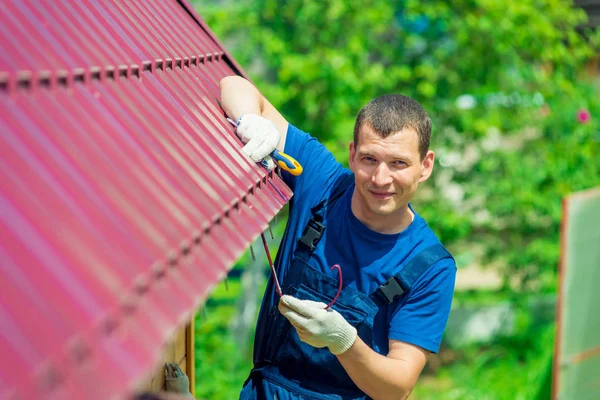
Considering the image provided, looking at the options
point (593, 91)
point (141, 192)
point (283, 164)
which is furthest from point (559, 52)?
point (141, 192)

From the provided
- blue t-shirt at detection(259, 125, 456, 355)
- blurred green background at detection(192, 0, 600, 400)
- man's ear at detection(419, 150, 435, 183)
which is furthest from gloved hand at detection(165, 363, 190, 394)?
blurred green background at detection(192, 0, 600, 400)

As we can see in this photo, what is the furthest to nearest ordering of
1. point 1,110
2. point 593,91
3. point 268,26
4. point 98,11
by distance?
point 593,91
point 268,26
point 98,11
point 1,110

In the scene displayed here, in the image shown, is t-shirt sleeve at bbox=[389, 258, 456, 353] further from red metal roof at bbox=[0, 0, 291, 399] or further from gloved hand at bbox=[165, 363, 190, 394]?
gloved hand at bbox=[165, 363, 190, 394]

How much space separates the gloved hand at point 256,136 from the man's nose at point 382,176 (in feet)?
Result: 1.30

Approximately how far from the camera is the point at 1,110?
1604 millimetres

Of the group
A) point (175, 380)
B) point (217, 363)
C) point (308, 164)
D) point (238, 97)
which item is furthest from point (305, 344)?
point (217, 363)

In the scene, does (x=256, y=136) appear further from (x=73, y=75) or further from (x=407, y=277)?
(x=73, y=75)

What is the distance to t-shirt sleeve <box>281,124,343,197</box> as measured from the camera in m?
3.13

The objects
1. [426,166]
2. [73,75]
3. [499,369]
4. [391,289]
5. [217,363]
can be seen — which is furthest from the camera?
[499,369]

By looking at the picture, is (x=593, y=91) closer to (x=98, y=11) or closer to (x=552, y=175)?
(x=552, y=175)

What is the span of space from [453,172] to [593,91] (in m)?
1.75

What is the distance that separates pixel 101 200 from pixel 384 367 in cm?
141

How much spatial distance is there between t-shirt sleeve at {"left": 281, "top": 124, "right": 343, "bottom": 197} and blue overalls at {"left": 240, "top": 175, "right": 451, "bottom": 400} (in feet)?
0.46

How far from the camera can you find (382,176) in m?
2.89
